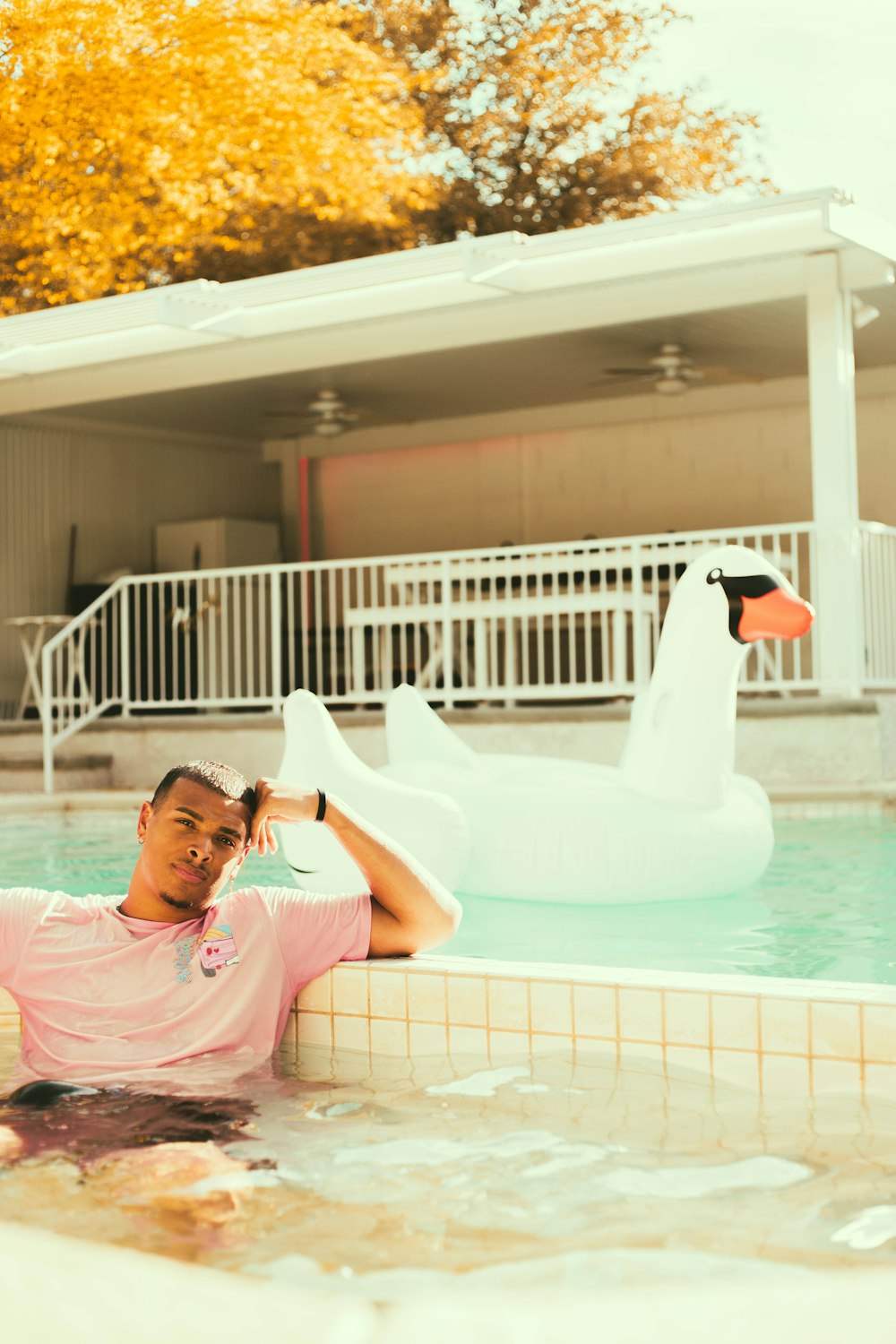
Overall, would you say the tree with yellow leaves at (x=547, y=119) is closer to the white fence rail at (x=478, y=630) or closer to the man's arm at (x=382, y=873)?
the white fence rail at (x=478, y=630)

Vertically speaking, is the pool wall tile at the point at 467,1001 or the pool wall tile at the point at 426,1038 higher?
the pool wall tile at the point at 467,1001

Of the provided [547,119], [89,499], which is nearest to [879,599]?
[89,499]

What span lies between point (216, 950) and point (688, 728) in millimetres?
2682

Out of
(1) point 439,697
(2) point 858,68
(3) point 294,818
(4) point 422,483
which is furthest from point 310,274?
(2) point 858,68

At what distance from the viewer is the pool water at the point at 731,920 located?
4.31 m

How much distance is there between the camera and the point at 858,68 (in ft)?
103

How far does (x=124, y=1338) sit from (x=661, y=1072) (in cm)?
148

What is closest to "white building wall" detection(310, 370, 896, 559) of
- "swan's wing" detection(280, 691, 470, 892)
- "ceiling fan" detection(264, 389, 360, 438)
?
"ceiling fan" detection(264, 389, 360, 438)

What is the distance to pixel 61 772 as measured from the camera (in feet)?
38.5

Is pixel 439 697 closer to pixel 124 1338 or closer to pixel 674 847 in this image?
pixel 674 847

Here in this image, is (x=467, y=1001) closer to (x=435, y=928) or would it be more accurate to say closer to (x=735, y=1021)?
(x=435, y=928)

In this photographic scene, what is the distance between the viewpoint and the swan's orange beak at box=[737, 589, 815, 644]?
518cm

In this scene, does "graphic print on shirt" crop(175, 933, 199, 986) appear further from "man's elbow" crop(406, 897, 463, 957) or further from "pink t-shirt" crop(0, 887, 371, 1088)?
"man's elbow" crop(406, 897, 463, 957)

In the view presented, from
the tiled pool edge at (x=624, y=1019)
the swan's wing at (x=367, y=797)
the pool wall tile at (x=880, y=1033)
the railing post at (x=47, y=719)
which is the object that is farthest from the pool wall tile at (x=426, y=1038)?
the railing post at (x=47, y=719)
